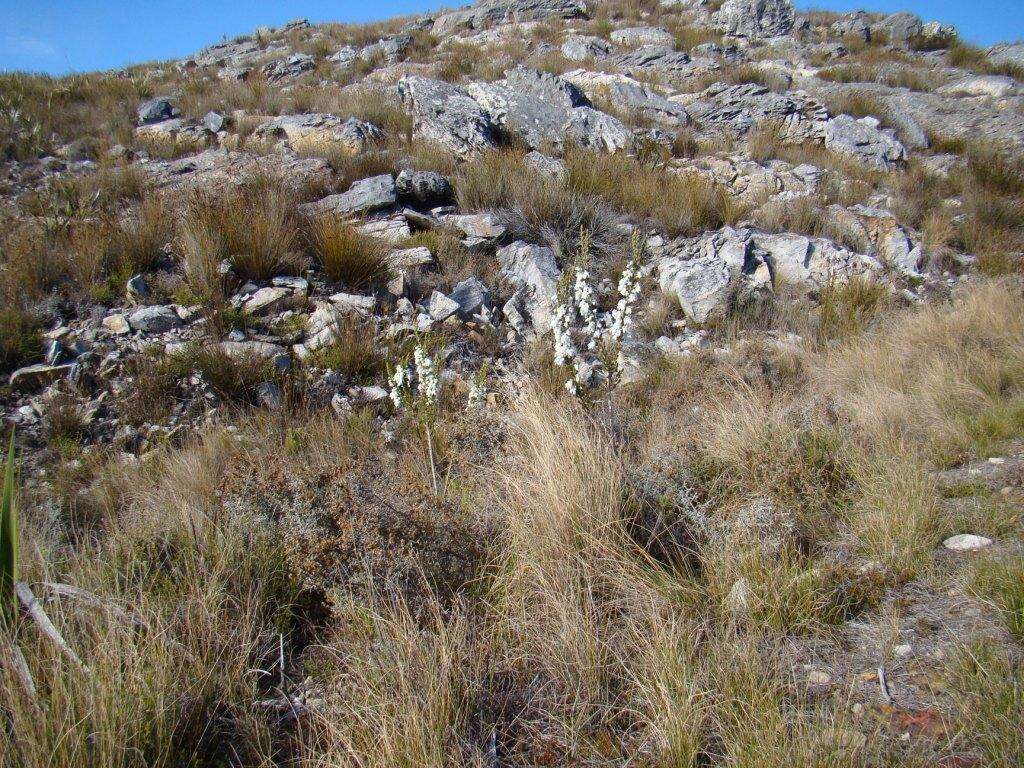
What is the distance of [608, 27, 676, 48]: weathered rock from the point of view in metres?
15.7

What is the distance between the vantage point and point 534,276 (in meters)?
6.33

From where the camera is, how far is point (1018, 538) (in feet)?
8.66

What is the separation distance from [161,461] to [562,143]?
312 inches

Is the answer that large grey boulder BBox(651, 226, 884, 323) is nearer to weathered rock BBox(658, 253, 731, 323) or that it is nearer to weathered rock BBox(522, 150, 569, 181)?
weathered rock BBox(658, 253, 731, 323)

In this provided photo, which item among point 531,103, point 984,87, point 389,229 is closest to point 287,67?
point 531,103

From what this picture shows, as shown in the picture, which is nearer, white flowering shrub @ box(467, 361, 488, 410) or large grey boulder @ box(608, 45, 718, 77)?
white flowering shrub @ box(467, 361, 488, 410)

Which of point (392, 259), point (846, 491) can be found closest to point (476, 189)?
point (392, 259)

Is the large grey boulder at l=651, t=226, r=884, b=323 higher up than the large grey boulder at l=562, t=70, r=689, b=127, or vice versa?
the large grey boulder at l=562, t=70, r=689, b=127

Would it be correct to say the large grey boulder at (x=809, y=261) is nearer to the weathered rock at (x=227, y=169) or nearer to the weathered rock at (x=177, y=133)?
the weathered rock at (x=227, y=169)

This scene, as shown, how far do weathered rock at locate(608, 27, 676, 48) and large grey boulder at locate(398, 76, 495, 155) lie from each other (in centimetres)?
809

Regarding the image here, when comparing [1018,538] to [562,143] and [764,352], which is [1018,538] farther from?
[562,143]

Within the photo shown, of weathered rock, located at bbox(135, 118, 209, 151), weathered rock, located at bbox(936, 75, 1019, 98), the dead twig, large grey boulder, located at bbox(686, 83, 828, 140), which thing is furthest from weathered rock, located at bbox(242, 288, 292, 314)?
weathered rock, located at bbox(936, 75, 1019, 98)

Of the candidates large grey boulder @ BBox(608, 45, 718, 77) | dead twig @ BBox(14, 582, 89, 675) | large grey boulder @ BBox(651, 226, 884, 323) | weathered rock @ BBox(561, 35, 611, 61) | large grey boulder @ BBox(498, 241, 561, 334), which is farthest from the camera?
weathered rock @ BBox(561, 35, 611, 61)

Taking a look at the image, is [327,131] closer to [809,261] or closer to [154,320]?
[154,320]
